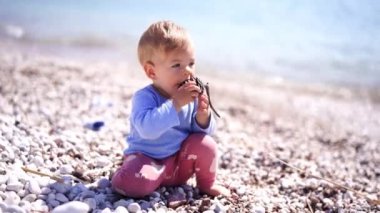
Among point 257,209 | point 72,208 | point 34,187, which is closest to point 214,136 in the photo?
point 257,209

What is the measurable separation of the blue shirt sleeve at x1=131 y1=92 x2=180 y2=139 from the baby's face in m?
0.13

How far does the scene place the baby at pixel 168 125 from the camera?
3.10 metres

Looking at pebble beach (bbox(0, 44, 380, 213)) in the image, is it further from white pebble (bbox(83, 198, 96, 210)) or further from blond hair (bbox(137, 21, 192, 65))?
blond hair (bbox(137, 21, 192, 65))

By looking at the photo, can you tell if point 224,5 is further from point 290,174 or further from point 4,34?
point 290,174

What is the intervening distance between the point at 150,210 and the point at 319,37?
937cm

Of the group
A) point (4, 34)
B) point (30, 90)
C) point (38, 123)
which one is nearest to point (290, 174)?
point (38, 123)

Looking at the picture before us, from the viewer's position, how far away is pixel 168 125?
3.05 metres

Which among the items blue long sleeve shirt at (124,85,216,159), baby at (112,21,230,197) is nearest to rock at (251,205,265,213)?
baby at (112,21,230,197)

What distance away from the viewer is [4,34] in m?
12.9

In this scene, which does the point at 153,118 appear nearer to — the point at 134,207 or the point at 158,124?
the point at 158,124

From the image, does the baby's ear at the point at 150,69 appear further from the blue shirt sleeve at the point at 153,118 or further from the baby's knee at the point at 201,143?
the baby's knee at the point at 201,143

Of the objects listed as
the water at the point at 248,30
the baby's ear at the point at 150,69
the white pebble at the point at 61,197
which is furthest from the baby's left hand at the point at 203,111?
the water at the point at 248,30

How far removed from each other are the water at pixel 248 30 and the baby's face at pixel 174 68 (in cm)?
647

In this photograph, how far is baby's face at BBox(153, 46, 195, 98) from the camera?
3143 millimetres
